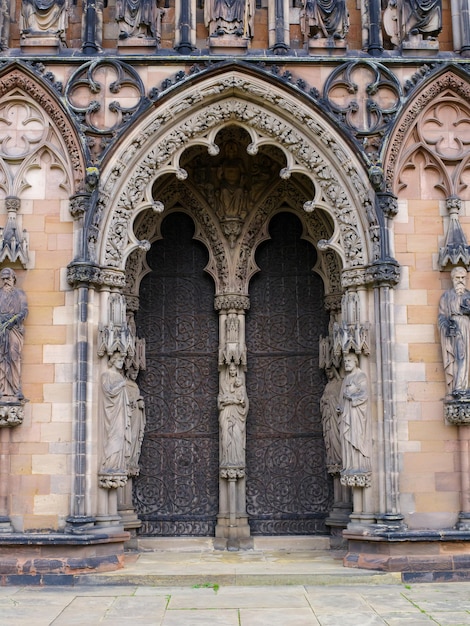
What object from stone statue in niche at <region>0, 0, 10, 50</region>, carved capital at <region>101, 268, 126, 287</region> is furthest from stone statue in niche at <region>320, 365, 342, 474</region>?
stone statue in niche at <region>0, 0, 10, 50</region>

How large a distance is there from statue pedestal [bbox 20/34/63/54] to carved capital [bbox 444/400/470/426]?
825 cm

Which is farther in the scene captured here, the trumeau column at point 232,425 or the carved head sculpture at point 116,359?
the trumeau column at point 232,425

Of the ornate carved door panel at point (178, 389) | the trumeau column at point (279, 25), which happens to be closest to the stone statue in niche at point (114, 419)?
the ornate carved door panel at point (178, 389)

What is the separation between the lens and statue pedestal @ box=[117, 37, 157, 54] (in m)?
14.0

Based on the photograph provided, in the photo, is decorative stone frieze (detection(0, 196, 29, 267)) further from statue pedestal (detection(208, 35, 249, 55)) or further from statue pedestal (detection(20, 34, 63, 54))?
statue pedestal (detection(208, 35, 249, 55))

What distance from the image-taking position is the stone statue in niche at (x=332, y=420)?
14.7 m

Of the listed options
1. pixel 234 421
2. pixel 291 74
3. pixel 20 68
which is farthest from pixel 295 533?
pixel 20 68

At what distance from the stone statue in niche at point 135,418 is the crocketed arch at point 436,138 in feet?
17.7

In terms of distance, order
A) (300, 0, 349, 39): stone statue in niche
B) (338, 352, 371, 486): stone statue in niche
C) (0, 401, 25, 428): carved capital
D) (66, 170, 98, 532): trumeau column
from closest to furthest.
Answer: (66, 170, 98, 532): trumeau column < (0, 401, 25, 428): carved capital < (338, 352, 371, 486): stone statue in niche < (300, 0, 349, 39): stone statue in niche

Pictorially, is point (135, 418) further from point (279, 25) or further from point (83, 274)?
point (279, 25)

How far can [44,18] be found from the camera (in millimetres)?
14070

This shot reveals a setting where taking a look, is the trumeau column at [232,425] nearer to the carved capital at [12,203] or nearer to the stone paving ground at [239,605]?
the stone paving ground at [239,605]

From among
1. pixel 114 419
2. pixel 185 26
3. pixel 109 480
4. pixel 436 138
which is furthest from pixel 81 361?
pixel 436 138

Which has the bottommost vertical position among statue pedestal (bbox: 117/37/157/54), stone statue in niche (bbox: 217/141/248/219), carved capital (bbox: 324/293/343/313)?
carved capital (bbox: 324/293/343/313)
